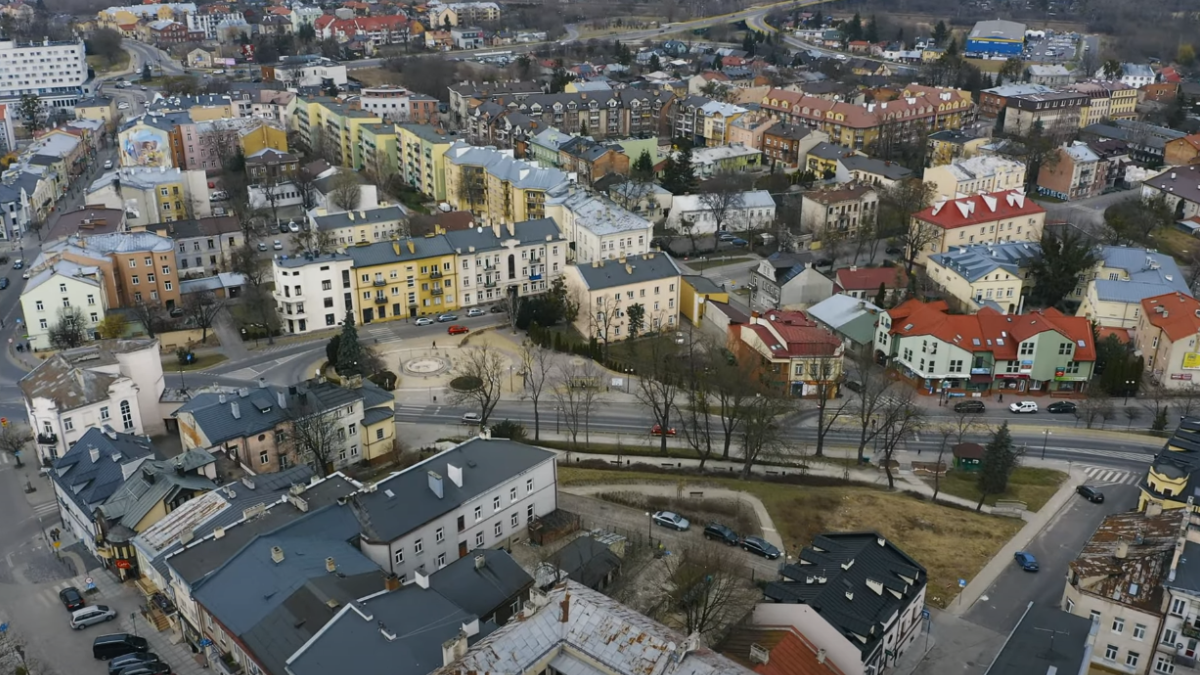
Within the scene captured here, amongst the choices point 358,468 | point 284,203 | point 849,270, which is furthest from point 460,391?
point 284,203

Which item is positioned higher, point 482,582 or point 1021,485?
point 482,582

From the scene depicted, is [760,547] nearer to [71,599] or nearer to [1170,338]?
[71,599]

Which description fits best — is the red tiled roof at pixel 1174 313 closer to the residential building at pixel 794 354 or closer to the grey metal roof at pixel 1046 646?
the residential building at pixel 794 354

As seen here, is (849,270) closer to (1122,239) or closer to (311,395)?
(1122,239)

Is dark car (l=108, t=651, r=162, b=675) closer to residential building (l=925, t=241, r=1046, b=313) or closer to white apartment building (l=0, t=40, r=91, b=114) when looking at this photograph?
residential building (l=925, t=241, r=1046, b=313)

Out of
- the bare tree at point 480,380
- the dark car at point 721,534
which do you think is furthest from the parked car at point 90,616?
the dark car at point 721,534

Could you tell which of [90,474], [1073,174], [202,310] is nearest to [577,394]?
[90,474]

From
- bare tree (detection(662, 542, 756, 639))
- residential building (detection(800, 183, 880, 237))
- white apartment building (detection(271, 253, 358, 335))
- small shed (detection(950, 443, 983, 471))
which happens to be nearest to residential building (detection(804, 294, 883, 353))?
small shed (detection(950, 443, 983, 471))
